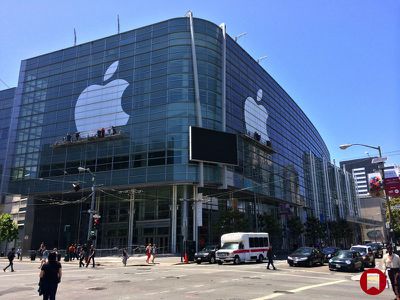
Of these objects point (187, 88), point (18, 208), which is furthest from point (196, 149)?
point (18, 208)

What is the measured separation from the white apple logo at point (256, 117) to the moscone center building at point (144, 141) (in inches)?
8.0

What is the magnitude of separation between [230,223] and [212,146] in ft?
33.6

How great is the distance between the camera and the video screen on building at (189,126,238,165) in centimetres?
4944

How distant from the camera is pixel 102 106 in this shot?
187 ft

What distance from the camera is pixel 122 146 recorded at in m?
53.9

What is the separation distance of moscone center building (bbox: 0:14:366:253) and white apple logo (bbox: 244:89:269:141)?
202mm

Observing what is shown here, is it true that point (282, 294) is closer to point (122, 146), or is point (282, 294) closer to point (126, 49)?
point (122, 146)

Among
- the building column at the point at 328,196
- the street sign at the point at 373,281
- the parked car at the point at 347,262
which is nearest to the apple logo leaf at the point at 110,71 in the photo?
the parked car at the point at 347,262

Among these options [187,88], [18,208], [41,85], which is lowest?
[18,208]

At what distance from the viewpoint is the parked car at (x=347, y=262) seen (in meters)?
25.6

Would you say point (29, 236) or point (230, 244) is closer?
point (230, 244)

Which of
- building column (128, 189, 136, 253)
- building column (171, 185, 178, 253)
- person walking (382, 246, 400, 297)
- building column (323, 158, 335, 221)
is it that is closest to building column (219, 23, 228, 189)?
building column (171, 185, 178, 253)

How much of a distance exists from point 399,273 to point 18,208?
63587 millimetres

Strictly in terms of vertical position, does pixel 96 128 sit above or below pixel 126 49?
below
